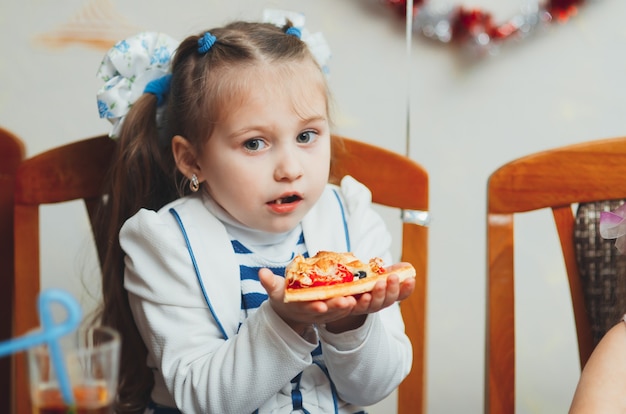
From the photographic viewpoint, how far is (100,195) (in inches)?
55.1

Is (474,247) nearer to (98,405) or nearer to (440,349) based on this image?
(440,349)

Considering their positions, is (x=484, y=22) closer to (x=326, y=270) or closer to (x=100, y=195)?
(x=100, y=195)

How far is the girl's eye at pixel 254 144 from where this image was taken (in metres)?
1.18

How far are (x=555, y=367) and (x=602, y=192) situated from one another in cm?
93

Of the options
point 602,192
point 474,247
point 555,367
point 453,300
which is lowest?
point 555,367

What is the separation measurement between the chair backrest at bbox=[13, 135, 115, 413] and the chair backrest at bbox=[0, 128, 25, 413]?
0.05 metres

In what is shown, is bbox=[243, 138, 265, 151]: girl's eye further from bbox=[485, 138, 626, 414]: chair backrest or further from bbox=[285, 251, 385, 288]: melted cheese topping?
bbox=[485, 138, 626, 414]: chair backrest

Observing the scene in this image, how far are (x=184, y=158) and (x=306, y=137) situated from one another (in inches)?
7.7

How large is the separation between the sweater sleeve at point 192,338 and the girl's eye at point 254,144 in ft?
0.55

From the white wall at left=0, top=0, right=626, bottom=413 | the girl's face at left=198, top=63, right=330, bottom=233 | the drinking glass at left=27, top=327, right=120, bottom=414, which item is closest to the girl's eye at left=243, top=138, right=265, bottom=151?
the girl's face at left=198, top=63, right=330, bottom=233

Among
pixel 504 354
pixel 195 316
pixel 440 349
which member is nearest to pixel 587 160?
pixel 504 354

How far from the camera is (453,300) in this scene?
2107mm

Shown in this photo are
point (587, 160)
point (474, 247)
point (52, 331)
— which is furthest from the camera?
point (474, 247)

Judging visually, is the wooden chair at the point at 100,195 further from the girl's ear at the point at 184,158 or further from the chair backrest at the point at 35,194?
the girl's ear at the point at 184,158
